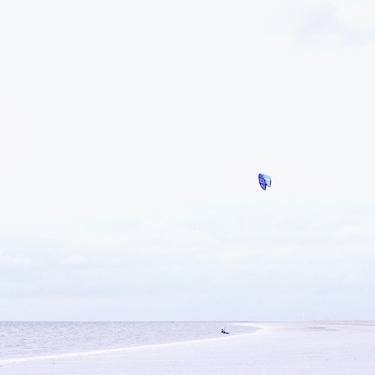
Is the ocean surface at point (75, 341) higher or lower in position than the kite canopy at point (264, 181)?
lower

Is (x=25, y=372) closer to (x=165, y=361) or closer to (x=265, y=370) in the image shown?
(x=165, y=361)

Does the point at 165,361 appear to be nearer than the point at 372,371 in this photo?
No

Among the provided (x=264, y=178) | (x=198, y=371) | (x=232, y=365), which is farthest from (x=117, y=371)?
(x=264, y=178)

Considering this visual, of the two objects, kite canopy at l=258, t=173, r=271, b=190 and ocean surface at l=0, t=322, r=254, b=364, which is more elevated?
kite canopy at l=258, t=173, r=271, b=190

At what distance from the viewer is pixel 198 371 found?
20.7 meters

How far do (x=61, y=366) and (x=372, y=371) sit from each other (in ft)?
34.6

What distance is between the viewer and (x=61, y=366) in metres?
24.1

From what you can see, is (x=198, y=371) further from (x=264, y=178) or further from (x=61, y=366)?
(x=264, y=178)

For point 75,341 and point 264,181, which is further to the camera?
point 75,341

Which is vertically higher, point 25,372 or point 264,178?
point 264,178

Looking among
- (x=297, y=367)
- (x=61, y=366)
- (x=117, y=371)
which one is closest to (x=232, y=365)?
(x=297, y=367)

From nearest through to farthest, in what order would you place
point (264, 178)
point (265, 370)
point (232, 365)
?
point (265, 370)
point (232, 365)
point (264, 178)

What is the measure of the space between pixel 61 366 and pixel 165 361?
379 cm

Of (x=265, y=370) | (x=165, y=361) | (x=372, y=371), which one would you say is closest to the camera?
(x=372, y=371)
